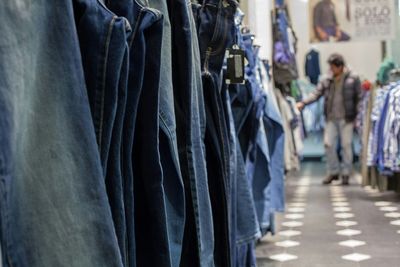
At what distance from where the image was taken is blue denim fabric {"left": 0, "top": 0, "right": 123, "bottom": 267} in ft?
2.45

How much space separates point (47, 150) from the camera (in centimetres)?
80

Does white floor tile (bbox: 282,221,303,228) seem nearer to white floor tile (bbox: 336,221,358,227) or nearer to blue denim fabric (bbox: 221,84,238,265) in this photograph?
white floor tile (bbox: 336,221,358,227)

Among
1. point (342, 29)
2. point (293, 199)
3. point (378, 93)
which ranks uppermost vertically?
point (342, 29)

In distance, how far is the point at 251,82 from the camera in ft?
8.68

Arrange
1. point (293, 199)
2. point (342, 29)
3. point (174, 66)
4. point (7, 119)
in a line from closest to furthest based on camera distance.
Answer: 1. point (7, 119)
2. point (174, 66)
3. point (293, 199)
4. point (342, 29)

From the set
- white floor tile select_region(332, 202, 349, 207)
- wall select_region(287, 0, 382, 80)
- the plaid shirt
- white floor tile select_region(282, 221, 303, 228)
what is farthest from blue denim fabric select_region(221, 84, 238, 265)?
wall select_region(287, 0, 382, 80)

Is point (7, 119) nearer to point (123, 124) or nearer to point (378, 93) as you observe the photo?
point (123, 124)

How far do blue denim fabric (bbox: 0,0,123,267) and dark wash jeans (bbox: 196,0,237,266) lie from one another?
0.90 metres

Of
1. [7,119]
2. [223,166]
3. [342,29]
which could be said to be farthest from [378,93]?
[7,119]

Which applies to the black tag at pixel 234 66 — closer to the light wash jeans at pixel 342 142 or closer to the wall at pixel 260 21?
the wall at pixel 260 21

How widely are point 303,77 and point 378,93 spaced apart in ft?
16.4

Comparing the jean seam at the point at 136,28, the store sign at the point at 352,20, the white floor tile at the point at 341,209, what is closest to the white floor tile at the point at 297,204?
A: the white floor tile at the point at 341,209

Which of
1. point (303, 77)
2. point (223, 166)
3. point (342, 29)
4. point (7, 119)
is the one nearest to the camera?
point (7, 119)

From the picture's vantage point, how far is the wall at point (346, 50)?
11539 mm
